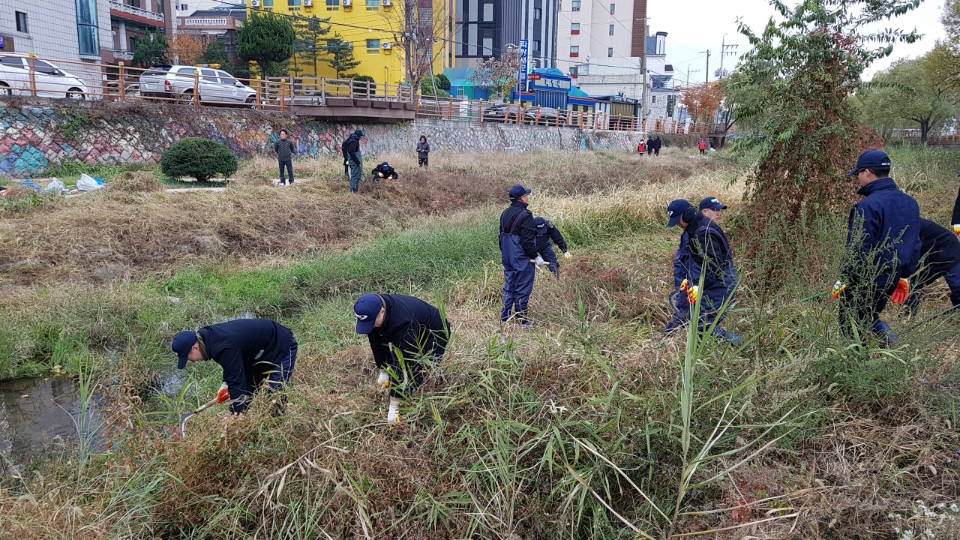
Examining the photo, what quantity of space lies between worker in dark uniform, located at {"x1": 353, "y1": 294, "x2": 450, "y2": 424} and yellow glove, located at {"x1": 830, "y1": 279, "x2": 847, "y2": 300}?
2.49 meters

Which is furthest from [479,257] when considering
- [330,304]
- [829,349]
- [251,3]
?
[251,3]

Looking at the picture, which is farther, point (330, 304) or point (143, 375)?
point (330, 304)

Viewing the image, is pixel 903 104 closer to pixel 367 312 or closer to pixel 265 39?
pixel 265 39

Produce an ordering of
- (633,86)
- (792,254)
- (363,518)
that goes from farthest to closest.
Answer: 1. (633,86)
2. (792,254)
3. (363,518)

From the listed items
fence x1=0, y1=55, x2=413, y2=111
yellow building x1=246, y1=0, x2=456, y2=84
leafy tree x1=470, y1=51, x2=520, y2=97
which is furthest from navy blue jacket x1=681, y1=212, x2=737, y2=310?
leafy tree x1=470, y1=51, x2=520, y2=97

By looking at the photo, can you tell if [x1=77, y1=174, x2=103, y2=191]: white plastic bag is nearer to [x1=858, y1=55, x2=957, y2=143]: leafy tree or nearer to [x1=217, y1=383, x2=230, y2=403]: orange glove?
[x1=217, y1=383, x2=230, y2=403]: orange glove

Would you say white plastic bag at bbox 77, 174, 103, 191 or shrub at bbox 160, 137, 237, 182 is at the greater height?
shrub at bbox 160, 137, 237, 182

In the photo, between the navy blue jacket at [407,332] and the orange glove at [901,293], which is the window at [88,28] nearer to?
the navy blue jacket at [407,332]

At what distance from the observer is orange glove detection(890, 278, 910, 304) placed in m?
4.39

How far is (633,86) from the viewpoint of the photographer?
2485 inches

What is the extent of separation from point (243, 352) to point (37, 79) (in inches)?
664

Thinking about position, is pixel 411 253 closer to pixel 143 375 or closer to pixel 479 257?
pixel 479 257

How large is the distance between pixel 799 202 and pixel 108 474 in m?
6.65

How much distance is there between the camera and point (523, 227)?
22.0 feet
